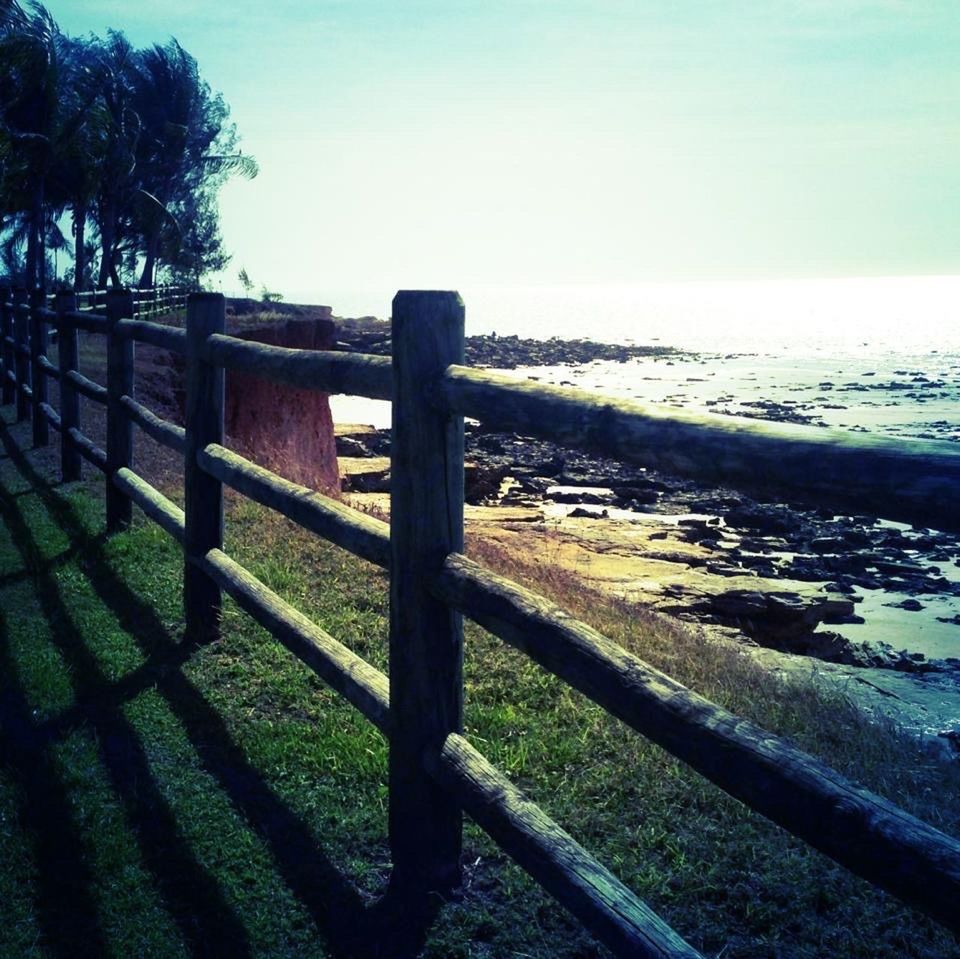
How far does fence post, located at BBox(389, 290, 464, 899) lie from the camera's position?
3.04 m

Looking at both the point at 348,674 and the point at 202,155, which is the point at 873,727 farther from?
the point at 202,155

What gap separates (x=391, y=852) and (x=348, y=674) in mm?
572

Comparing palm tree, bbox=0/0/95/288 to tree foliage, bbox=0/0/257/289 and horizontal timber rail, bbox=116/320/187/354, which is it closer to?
tree foliage, bbox=0/0/257/289

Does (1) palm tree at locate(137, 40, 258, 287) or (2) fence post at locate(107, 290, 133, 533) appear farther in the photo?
(1) palm tree at locate(137, 40, 258, 287)

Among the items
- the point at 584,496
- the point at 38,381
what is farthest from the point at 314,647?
the point at 584,496

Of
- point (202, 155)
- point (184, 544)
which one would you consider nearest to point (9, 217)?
point (202, 155)

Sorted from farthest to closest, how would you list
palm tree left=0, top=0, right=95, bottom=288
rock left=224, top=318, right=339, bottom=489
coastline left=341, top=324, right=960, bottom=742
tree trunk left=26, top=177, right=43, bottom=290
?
tree trunk left=26, top=177, right=43, bottom=290 < palm tree left=0, top=0, right=95, bottom=288 < rock left=224, top=318, right=339, bottom=489 < coastline left=341, top=324, right=960, bottom=742

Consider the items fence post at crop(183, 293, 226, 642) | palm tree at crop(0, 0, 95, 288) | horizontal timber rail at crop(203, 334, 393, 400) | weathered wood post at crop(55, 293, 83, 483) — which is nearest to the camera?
horizontal timber rail at crop(203, 334, 393, 400)

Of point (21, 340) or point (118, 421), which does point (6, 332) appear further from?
point (118, 421)

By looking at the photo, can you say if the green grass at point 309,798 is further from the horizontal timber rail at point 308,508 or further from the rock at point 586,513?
the rock at point 586,513

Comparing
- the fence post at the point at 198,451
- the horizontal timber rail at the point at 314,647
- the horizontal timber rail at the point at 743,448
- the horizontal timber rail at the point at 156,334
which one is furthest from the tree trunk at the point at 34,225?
the horizontal timber rail at the point at 743,448

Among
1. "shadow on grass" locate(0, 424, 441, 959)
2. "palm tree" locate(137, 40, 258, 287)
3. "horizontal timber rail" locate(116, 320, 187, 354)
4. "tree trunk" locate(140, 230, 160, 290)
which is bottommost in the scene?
"shadow on grass" locate(0, 424, 441, 959)

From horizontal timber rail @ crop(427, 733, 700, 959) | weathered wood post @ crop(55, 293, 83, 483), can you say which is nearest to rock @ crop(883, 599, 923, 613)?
weathered wood post @ crop(55, 293, 83, 483)

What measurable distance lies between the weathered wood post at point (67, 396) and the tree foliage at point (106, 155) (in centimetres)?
1665
